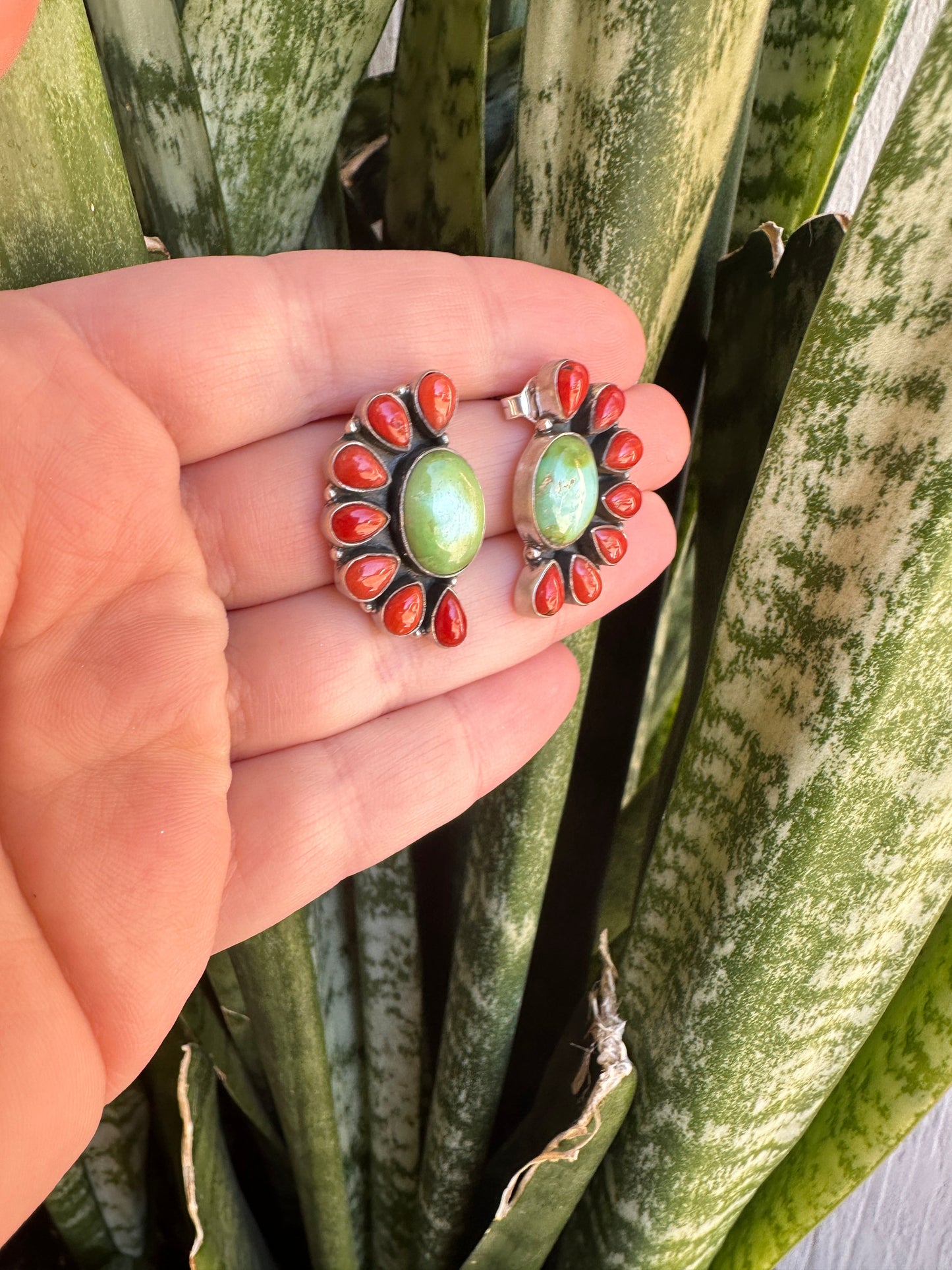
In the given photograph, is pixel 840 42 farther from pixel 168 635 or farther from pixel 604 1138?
pixel 604 1138

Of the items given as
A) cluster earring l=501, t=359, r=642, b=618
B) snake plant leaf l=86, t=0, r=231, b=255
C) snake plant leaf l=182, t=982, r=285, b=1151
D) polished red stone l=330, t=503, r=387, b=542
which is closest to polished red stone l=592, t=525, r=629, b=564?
cluster earring l=501, t=359, r=642, b=618

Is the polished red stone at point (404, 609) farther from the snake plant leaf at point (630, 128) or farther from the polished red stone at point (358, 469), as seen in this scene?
the snake plant leaf at point (630, 128)

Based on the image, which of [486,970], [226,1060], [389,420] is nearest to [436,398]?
[389,420]

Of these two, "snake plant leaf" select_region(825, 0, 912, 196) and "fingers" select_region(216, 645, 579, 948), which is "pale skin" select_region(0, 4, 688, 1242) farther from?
"snake plant leaf" select_region(825, 0, 912, 196)

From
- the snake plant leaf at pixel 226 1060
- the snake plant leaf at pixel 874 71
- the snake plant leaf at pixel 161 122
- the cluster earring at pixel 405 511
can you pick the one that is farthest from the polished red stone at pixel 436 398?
the snake plant leaf at pixel 226 1060

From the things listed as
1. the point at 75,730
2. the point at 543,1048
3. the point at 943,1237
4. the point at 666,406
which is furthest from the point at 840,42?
the point at 943,1237
